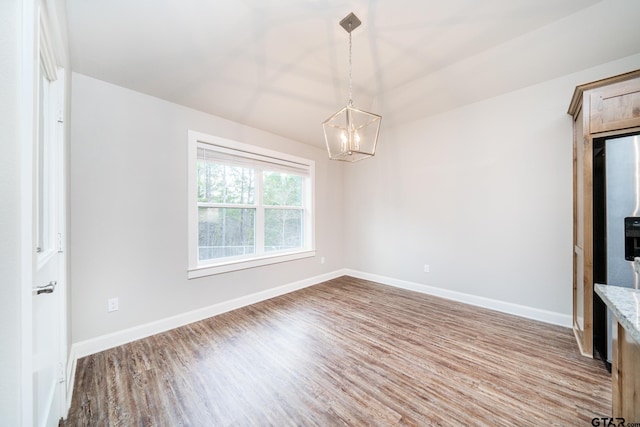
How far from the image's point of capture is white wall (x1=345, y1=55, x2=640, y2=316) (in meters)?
2.65

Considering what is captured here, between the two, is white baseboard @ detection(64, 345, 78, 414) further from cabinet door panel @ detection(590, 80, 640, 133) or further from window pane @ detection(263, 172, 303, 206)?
cabinet door panel @ detection(590, 80, 640, 133)

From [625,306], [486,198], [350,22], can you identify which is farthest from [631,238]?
[350,22]

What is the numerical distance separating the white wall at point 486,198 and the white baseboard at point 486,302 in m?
0.06

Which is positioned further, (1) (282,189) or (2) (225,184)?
(1) (282,189)

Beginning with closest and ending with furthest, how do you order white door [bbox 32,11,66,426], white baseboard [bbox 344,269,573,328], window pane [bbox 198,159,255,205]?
white door [bbox 32,11,66,426]
white baseboard [bbox 344,269,573,328]
window pane [bbox 198,159,255,205]

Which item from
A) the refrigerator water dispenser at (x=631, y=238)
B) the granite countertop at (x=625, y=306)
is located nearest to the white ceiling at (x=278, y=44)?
the refrigerator water dispenser at (x=631, y=238)

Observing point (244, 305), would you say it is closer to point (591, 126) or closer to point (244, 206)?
point (244, 206)

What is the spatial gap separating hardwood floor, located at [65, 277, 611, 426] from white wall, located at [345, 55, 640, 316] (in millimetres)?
622

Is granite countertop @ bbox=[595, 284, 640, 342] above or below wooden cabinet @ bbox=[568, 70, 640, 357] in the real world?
below

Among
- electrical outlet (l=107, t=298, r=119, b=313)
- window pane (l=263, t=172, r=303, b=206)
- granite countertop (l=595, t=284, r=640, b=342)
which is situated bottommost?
electrical outlet (l=107, t=298, r=119, b=313)

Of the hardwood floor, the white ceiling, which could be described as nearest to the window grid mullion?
the white ceiling

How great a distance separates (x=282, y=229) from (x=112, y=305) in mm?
2250

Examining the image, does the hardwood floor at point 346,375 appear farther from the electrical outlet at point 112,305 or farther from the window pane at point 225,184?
the window pane at point 225,184

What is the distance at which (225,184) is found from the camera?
3170 mm
